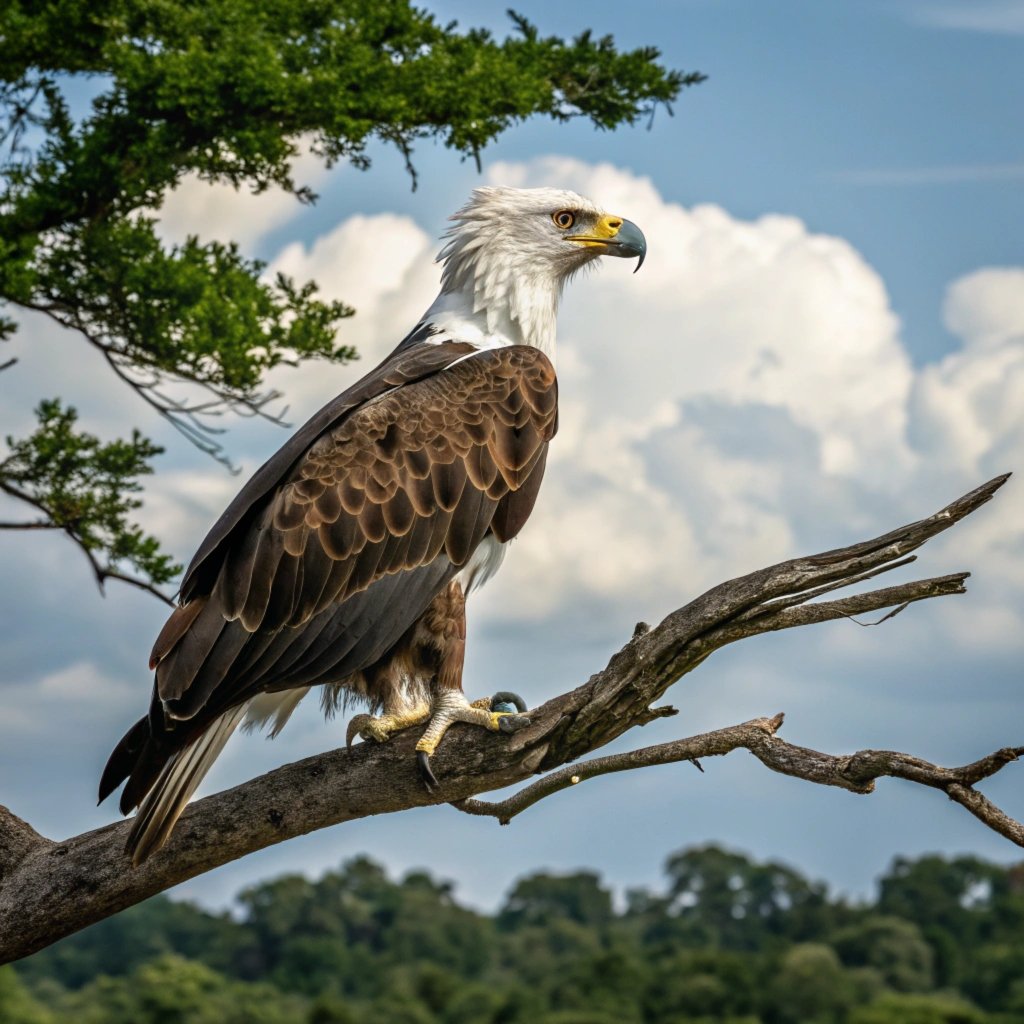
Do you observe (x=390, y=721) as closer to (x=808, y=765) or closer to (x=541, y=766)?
(x=541, y=766)

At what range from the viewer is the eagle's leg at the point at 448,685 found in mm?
5574

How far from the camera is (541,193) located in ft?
22.4

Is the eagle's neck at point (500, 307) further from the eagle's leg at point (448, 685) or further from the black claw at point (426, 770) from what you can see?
the black claw at point (426, 770)

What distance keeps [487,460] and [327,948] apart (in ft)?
193

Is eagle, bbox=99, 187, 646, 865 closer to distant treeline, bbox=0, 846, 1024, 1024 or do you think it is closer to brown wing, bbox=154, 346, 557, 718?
brown wing, bbox=154, 346, 557, 718

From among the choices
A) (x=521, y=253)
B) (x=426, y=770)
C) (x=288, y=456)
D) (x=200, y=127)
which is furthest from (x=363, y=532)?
(x=200, y=127)

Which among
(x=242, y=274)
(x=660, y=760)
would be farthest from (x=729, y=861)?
(x=660, y=760)

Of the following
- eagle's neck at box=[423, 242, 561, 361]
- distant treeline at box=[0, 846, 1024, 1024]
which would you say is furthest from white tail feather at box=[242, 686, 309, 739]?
distant treeline at box=[0, 846, 1024, 1024]

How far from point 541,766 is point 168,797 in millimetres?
1292

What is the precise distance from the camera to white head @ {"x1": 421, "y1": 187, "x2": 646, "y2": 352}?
6617 mm

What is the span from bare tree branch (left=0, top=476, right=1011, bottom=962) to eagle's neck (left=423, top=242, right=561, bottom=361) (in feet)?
5.91

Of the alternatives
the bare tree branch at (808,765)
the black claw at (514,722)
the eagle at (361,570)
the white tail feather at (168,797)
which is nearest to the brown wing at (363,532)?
the eagle at (361,570)

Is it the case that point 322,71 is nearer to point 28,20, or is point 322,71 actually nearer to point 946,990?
point 28,20

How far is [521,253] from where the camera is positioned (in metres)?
6.70
